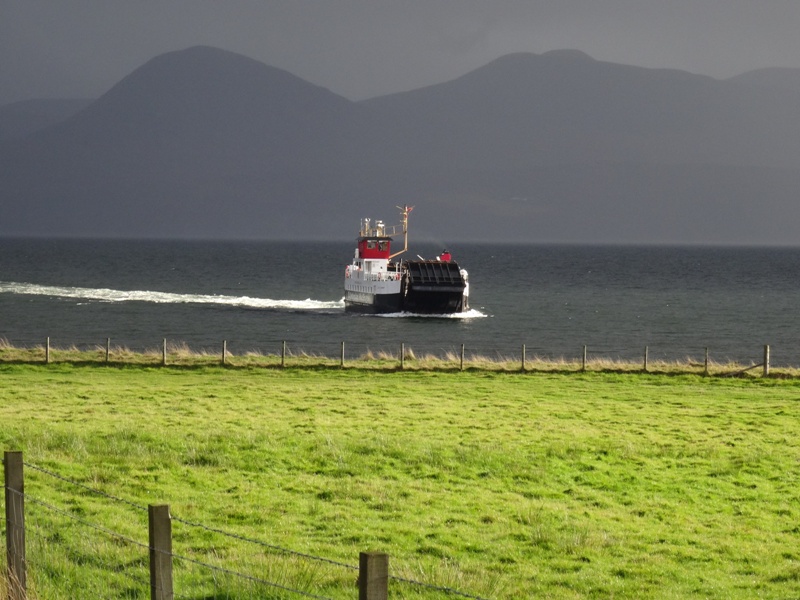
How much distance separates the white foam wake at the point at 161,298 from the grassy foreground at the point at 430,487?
75408 millimetres

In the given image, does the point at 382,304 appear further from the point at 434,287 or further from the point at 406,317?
the point at 434,287

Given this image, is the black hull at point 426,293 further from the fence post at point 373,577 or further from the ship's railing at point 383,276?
the fence post at point 373,577

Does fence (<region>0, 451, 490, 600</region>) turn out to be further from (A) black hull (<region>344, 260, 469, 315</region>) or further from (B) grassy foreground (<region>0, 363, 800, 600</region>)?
(A) black hull (<region>344, 260, 469, 315</region>)

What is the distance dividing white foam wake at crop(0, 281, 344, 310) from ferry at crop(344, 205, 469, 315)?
28.8ft

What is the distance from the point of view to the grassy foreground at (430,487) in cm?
1395

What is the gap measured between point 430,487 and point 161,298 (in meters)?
99.0

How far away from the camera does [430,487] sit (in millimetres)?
19500

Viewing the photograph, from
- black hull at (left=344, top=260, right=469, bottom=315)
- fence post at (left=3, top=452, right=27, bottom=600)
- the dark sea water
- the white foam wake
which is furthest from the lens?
the white foam wake

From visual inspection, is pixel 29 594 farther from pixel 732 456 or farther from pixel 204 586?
pixel 732 456

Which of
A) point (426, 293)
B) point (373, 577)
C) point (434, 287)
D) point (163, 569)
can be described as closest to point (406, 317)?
point (426, 293)

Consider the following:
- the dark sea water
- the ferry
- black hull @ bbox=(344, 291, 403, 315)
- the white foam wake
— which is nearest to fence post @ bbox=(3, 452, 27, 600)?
the dark sea water

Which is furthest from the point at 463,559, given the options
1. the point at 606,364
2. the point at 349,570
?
the point at 606,364

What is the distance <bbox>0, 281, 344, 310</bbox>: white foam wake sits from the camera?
10950 centimetres

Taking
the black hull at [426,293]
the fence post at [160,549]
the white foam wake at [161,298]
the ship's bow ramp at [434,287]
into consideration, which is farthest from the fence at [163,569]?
the white foam wake at [161,298]
